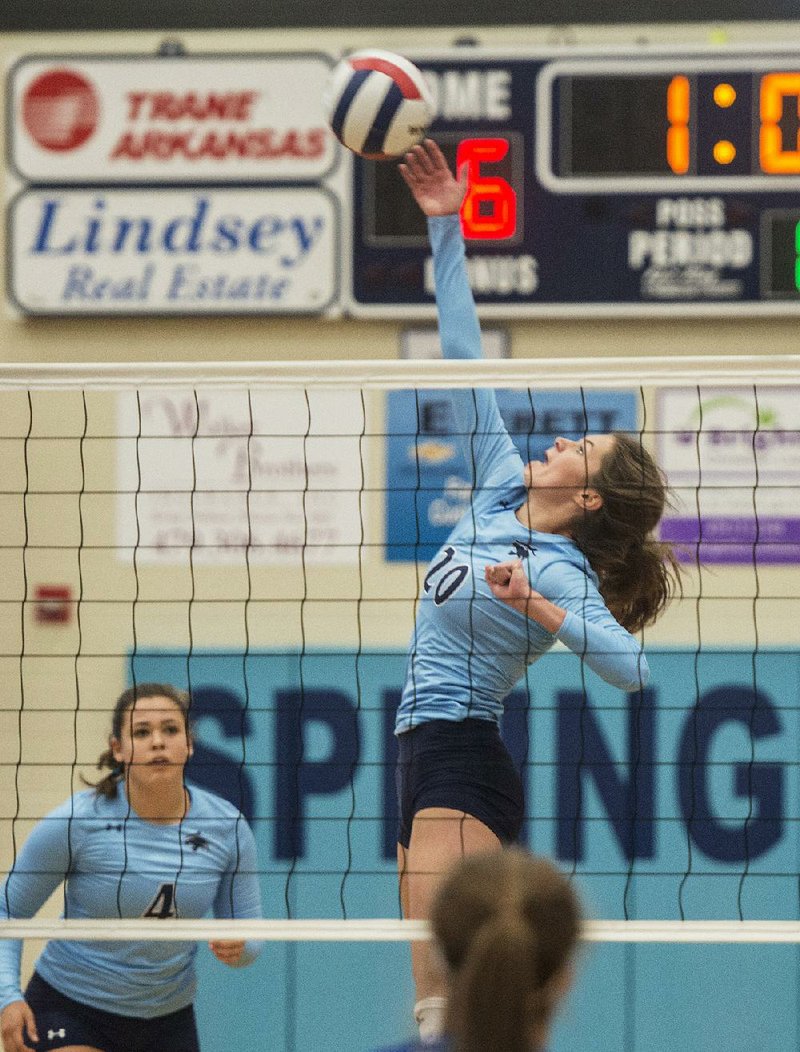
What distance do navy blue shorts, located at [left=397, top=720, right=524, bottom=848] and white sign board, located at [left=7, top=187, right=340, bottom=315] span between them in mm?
2486

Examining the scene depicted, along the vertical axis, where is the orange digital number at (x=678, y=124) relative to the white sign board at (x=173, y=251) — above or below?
above

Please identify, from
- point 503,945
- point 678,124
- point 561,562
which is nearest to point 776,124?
point 678,124

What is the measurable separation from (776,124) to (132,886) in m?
3.24

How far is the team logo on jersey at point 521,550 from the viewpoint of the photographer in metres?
3.69

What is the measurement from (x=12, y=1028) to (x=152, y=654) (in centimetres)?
205

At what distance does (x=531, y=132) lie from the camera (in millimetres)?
5516

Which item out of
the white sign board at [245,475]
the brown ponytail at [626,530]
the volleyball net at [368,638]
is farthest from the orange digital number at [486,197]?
the brown ponytail at [626,530]

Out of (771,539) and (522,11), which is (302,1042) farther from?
(522,11)

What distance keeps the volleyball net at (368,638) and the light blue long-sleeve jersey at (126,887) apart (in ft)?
5.01

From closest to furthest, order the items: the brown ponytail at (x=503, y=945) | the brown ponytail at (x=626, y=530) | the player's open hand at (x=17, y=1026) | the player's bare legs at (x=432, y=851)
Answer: the brown ponytail at (x=503, y=945) → the player's bare legs at (x=432, y=851) → the brown ponytail at (x=626, y=530) → the player's open hand at (x=17, y=1026)

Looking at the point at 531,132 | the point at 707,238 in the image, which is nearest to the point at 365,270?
the point at 531,132

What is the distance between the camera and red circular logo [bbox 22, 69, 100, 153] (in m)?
5.83

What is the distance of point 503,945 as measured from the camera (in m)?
1.68

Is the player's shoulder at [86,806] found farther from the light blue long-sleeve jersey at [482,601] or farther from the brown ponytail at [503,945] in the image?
the brown ponytail at [503,945]
